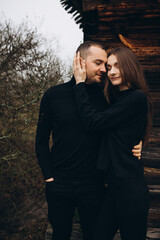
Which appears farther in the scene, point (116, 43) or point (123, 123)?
point (116, 43)

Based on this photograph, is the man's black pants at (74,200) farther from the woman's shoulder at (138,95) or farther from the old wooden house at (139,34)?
the old wooden house at (139,34)

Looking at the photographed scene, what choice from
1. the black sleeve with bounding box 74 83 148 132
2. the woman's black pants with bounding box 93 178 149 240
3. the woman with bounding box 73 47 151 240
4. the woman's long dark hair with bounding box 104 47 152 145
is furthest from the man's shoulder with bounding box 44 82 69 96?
the woman's black pants with bounding box 93 178 149 240

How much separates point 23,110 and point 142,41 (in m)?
5.77

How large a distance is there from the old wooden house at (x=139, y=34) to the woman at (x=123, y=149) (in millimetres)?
1324

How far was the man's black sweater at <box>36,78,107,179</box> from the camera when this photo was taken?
1.73m

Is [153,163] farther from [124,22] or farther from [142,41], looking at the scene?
[124,22]

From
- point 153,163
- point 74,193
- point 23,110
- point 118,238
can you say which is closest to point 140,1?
point 153,163

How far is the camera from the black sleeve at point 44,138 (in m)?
1.82

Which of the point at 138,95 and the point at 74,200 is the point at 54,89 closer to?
the point at 138,95

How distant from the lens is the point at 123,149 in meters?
1.54

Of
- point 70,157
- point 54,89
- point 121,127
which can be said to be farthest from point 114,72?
point 70,157

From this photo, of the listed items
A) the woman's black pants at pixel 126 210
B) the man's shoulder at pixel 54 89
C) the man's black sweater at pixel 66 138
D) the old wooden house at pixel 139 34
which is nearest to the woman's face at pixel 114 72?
the man's black sweater at pixel 66 138

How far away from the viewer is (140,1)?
8.84ft

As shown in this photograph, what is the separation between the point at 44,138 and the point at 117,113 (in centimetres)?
77
